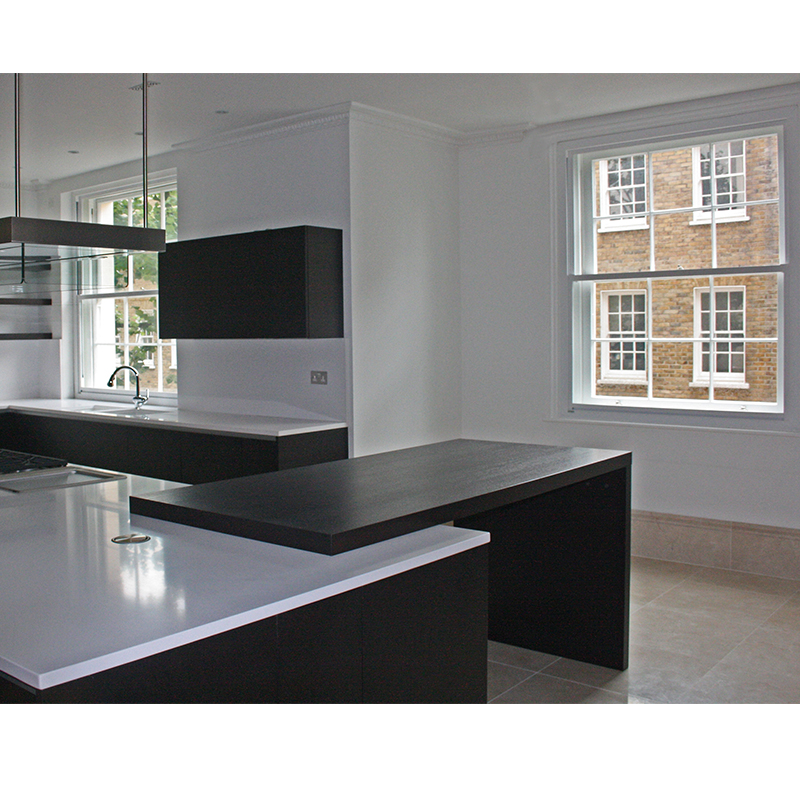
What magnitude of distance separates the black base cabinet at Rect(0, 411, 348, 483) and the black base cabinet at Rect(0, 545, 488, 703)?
2461mm

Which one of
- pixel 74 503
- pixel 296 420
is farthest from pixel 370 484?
pixel 296 420

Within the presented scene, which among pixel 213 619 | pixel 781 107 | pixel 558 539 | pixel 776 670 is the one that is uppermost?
pixel 781 107

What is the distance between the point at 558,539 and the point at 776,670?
39.6 inches

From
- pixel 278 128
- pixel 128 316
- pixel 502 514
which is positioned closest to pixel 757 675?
pixel 502 514

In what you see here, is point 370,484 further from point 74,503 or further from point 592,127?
point 592,127

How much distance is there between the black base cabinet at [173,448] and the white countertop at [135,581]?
2.11 m

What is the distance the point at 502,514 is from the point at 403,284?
85.5 inches

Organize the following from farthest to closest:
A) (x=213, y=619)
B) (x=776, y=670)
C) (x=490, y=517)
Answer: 1. (x=490, y=517)
2. (x=776, y=670)
3. (x=213, y=619)

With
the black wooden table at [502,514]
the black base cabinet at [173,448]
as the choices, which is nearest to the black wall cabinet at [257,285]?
the black base cabinet at [173,448]

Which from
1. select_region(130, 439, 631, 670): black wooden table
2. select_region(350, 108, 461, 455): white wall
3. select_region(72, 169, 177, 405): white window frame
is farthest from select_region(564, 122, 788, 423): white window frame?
select_region(72, 169, 177, 405): white window frame

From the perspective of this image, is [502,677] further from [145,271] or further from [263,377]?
[145,271]

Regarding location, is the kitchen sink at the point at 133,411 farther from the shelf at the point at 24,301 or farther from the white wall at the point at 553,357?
the white wall at the point at 553,357

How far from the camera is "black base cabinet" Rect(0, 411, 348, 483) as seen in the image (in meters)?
4.72

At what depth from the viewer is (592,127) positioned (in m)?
5.16
